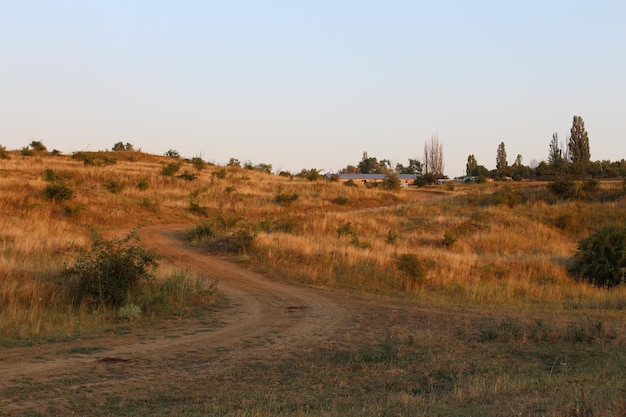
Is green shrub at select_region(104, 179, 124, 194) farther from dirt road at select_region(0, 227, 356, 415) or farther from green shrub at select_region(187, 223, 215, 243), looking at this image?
dirt road at select_region(0, 227, 356, 415)

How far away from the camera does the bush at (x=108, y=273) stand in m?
12.7

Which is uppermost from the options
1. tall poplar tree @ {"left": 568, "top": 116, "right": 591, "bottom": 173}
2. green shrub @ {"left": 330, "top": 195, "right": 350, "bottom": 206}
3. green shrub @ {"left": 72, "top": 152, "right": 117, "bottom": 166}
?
tall poplar tree @ {"left": 568, "top": 116, "right": 591, "bottom": 173}

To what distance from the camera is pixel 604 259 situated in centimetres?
2058

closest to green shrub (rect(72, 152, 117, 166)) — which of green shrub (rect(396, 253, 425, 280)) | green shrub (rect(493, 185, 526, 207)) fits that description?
green shrub (rect(493, 185, 526, 207))

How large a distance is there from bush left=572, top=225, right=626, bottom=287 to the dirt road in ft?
34.4

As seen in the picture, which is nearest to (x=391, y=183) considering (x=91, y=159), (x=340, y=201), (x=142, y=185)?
(x=340, y=201)

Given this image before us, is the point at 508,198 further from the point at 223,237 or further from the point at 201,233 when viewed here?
the point at 223,237

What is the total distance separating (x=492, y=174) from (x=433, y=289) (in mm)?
91332

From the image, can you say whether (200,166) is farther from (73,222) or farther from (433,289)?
(433,289)

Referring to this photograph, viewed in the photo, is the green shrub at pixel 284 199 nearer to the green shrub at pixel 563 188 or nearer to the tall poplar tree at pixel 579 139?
the green shrub at pixel 563 188

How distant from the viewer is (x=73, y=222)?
1077 inches

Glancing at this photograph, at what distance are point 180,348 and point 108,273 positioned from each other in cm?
408

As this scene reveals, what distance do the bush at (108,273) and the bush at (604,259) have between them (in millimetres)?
14616

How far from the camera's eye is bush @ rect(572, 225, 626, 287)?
20.1 meters
